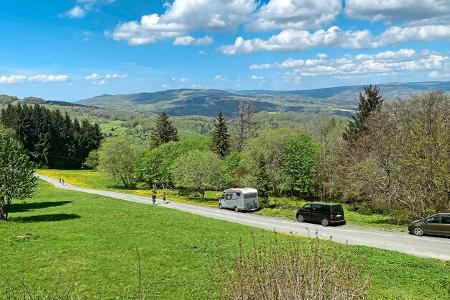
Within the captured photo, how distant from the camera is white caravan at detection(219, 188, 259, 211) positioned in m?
48.1

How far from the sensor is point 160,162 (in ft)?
254

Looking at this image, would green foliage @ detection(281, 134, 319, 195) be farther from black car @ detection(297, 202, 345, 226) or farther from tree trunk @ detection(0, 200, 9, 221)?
tree trunk @ detection(0, 200, 9, 221)

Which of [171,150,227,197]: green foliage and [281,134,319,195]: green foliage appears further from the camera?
[281,134,319,195]: green foliage

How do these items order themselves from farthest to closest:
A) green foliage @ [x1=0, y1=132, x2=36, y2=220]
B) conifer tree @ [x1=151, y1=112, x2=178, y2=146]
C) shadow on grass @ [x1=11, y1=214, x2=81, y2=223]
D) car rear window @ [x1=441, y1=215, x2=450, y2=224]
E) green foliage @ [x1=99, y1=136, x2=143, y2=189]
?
conifer tree @ [x1=151, y1=112, x2=178, y2=146] < green foliage @ [x1=99, y1=136, x2=143, y2=189] < shadow on grass @ [x1=11, y1=214, x2=81, y2=223] < car rear window @ [x1=441, y1=215, x2=450, y2=224] < green foliage @ [x1=0, y1=132, x2=36, y2=220]

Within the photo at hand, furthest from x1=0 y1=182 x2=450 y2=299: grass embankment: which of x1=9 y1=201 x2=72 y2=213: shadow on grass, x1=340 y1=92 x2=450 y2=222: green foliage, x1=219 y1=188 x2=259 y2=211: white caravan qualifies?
x1=340 y1=92 x2=450 y2=222: green foliage

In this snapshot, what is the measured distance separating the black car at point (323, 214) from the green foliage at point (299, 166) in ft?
85.7

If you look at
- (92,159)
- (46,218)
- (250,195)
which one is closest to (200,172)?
(250,195)

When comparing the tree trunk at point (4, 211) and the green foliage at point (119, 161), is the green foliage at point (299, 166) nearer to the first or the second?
the green foliage at point (119, 161)

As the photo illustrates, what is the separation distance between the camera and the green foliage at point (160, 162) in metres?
75.6

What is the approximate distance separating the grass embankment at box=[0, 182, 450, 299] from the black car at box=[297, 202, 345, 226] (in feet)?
27.7

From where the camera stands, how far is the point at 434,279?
1812 centimetres

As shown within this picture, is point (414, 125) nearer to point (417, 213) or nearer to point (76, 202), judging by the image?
point (417, 213)

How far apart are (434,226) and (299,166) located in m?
36.1

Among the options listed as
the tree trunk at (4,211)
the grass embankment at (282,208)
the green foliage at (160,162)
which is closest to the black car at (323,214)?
the grass embankment at (282,208)
